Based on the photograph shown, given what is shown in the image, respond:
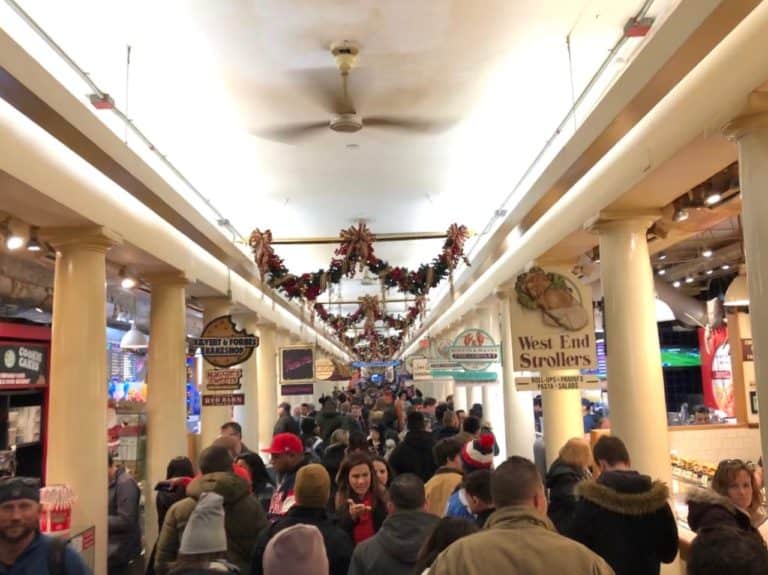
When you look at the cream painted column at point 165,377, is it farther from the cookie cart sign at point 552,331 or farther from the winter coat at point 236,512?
the winter coat at point 236,512

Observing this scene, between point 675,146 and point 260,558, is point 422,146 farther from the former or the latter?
point 260,558

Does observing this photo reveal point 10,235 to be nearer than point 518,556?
No

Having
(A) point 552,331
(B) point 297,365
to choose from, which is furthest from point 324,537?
(B) point 297,365

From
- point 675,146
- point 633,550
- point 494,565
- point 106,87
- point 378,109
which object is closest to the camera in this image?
point 494,565

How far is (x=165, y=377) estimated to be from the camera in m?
8.73

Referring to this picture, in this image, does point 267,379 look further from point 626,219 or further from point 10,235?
point 626,219

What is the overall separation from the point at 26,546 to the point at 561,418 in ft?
20.8

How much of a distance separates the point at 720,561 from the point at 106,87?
5.69 m

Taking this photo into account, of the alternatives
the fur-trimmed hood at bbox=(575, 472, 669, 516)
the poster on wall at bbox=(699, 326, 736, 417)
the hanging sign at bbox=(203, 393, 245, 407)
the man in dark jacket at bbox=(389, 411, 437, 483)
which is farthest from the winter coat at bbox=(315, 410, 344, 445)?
the poster on wall at bbox=(699, 326, 736, 417)

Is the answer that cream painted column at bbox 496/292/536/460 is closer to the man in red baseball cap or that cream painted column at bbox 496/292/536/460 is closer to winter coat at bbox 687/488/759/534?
the man in red baseball cap

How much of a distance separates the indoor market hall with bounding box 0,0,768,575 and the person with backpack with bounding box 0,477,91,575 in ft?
0.04

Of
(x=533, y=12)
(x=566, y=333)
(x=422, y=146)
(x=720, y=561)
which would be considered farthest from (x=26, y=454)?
(x=720, y=561)

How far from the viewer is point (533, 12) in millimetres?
5098

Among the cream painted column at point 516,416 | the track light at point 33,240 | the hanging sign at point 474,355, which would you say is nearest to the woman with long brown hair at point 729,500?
the track light at point 33,240
